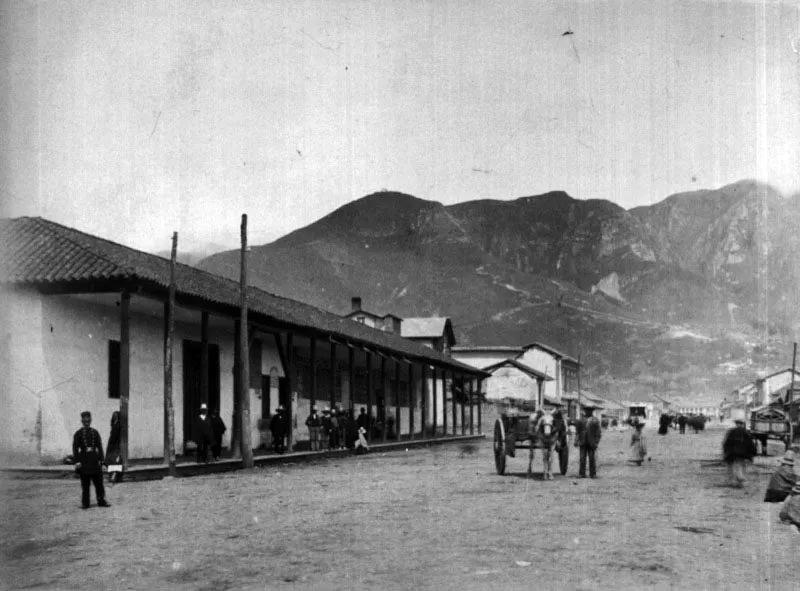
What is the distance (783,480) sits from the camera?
279 inches

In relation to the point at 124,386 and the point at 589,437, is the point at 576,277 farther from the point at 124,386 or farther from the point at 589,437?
the point at 124,386

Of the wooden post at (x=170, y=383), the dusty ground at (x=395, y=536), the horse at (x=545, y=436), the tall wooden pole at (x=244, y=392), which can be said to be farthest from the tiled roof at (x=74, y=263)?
the horse at (x=545, y=436)

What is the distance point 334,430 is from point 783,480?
2024 cm

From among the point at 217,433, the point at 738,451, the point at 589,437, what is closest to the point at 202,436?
the point at 217,433

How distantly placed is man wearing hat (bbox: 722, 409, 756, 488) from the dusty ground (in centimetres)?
31

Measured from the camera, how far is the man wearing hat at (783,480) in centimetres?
704

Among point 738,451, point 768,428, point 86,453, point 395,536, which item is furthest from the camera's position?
point 768,428

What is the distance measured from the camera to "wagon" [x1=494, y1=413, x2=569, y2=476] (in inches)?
687

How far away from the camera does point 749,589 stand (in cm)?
697

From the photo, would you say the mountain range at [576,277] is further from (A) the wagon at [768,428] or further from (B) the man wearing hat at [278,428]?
(A) the wagon at [768,428]

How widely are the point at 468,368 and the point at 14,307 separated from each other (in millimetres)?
27857

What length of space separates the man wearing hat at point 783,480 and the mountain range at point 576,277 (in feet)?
214

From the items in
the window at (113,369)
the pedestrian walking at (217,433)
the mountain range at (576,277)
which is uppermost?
the mountain range at (576,277)

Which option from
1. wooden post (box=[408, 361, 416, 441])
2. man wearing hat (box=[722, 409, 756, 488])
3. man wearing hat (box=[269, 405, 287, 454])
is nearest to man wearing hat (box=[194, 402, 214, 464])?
man wearing hat (box=[269, 405, 287, 454])
